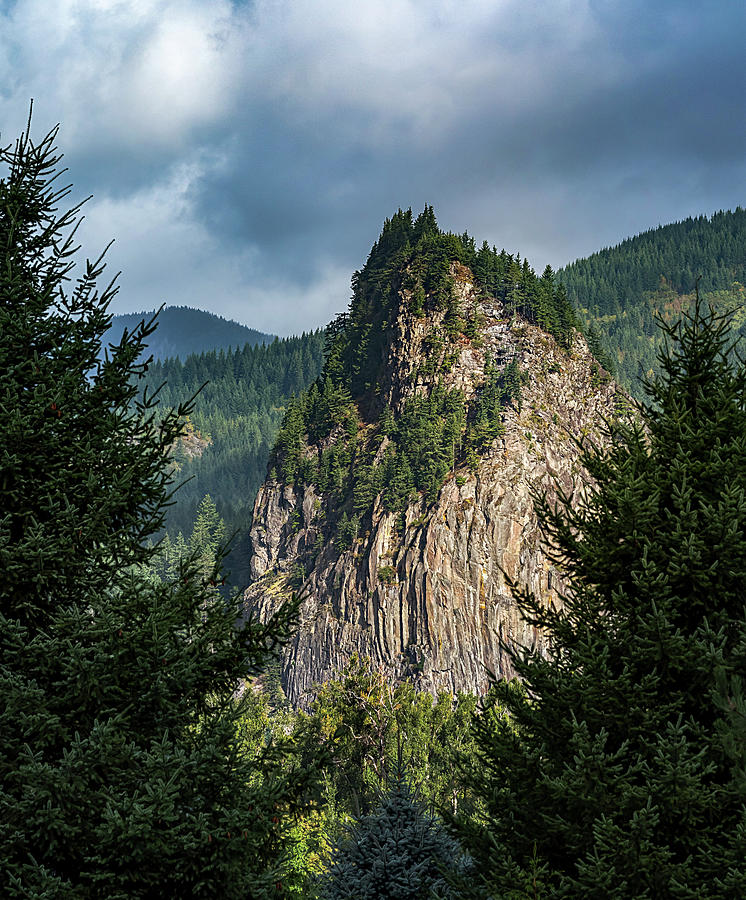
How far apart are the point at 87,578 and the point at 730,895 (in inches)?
307

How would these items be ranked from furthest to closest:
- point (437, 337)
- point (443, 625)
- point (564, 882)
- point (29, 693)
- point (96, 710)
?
point (437, 337), point (443, 625), point (564, 882), point (96, 710), point (29, 693)

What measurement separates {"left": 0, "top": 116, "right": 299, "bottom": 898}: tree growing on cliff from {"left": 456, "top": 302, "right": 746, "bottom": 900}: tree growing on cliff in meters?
3.75

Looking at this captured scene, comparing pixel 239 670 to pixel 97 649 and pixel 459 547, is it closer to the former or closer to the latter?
pixel 97 649

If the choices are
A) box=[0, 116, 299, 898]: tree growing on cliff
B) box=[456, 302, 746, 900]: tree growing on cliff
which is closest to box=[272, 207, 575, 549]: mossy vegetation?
box=[456, 302, 746, 900]: tree growing on cliff

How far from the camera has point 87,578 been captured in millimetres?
8922

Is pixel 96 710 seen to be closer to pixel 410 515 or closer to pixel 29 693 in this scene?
pixel 29 693

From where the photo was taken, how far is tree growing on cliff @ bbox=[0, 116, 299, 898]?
7.39 metres

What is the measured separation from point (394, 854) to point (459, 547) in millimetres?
82703

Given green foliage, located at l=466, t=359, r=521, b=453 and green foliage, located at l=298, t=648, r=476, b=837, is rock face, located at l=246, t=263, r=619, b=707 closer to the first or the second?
green foliage, located at l=466, t=359, r=521, b=453

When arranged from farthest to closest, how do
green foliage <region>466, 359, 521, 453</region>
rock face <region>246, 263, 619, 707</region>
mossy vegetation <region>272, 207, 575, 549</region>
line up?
1. mossy vegetation <region>272, 207, 575, 549</region>
2. green foliage <region>466, 359, 521, 453</region>
3. rock face <region>246, 263, 619, 707</region>

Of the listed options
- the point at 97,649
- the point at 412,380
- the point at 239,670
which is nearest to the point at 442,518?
the point at 412,380

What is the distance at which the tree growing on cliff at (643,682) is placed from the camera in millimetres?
9383

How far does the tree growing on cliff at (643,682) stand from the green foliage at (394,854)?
3.42 m

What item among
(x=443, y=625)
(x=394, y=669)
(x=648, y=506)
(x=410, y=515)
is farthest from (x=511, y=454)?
(x=648, y=506)
